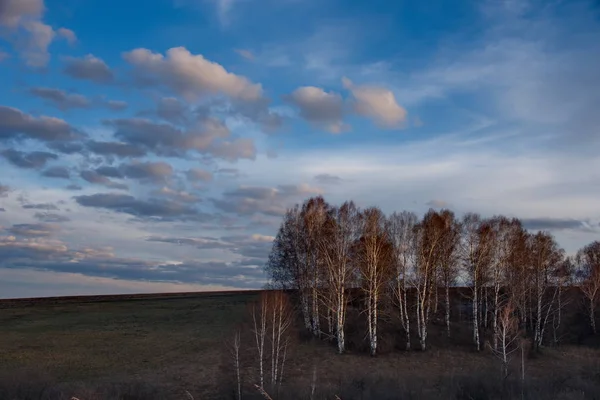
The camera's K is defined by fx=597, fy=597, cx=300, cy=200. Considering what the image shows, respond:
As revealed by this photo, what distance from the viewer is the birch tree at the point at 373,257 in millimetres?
57513

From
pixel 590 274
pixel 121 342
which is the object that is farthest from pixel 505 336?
→ pixel 121 342

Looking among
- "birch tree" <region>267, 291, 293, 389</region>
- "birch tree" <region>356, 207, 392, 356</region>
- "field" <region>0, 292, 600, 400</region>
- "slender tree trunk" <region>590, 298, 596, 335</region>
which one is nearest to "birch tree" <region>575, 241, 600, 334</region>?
"slender tree trunk" <region>590, 298, 596, 335</region>

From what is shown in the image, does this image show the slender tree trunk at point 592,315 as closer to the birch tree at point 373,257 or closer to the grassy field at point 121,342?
the birch tree at point 373,257

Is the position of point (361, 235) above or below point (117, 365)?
above

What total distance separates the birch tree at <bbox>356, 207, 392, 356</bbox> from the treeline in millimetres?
100

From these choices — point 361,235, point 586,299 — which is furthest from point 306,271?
point 586,299

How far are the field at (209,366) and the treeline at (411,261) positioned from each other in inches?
133

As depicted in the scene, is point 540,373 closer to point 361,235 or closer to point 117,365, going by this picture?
point 361,235

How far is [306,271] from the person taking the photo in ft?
210

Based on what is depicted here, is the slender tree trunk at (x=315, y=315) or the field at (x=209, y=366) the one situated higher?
the slender tree trunk at (x=315, y=315)

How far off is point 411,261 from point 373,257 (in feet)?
16.8

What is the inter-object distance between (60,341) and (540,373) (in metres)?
45.3

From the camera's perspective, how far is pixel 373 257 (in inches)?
2287

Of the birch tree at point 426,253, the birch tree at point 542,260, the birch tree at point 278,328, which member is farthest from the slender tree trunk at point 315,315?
the birch tree at point 542,260
